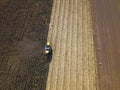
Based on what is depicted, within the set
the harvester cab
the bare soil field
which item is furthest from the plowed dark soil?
the bare soil field

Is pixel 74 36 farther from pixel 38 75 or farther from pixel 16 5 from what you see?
pixel 16 5

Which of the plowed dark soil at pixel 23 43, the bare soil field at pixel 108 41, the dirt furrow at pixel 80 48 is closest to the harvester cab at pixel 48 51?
the plowed dark soil at pixel 23 43

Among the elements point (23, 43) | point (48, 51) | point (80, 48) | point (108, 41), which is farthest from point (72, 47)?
point (23, 43)

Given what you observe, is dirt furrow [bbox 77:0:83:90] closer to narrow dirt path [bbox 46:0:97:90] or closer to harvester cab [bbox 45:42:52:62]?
narrow dirt path [bbox 46:0:97:90]

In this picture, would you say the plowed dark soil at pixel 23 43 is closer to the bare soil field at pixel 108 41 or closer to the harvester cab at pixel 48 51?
the harvester cab at pixel 48 51

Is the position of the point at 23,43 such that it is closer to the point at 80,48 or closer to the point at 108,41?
the point at 80,48
